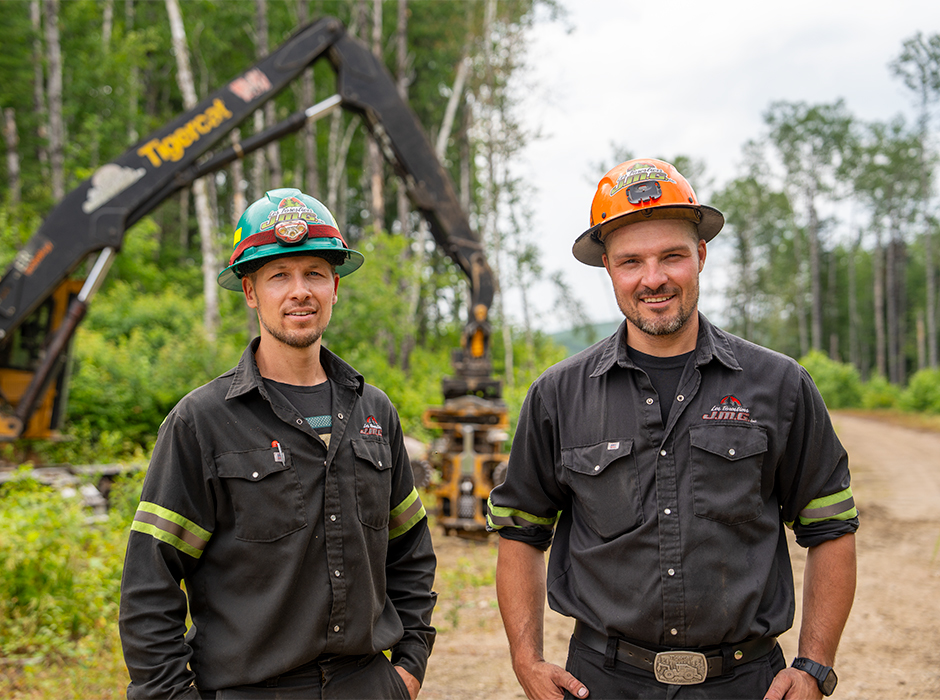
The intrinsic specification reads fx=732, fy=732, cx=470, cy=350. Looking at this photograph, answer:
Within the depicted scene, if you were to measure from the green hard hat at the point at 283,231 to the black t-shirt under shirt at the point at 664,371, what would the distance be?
1106 mm

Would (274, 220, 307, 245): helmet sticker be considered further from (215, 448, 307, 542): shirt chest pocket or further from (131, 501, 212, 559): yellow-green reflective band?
(131, 501, 212, 559): yellow-green reflective band

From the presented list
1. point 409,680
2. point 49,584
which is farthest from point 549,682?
point 49,584

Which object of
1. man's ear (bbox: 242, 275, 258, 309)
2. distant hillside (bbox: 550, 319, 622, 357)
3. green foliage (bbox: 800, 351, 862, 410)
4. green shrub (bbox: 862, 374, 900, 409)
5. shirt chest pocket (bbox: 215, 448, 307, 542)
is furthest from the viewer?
green foliage (bbox: 800, 351, 862, 410)

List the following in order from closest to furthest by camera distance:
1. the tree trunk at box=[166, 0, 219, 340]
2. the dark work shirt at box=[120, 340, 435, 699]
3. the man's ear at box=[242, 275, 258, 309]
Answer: the dark work shirt at box=[120, 340, 435, 699] → the man's ear at box=[242, 275, 258, 309] → the tree trunk at box=[166, 0, 219, 340]

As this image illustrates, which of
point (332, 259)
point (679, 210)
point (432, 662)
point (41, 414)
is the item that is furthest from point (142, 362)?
point (679, 210)

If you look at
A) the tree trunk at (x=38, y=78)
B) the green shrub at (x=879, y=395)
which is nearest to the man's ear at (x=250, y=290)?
the tree trunk at (x=38, y=78)

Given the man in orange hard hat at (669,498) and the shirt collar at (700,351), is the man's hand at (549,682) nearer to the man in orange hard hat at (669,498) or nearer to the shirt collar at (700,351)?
the man in orange hard hat at (669,498)

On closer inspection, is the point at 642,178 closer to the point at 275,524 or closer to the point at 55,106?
the point at 275,524

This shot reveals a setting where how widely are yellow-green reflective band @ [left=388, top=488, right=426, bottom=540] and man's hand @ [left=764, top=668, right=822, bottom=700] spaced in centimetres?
126

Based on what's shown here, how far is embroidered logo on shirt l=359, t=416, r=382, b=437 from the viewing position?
8.15 feet

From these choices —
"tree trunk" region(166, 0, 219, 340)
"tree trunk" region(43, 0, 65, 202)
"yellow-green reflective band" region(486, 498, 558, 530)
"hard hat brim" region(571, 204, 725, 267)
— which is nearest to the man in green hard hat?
"yellow-green reflective band" region(486, 498, 558, 530)

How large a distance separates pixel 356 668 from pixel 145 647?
2.08 ft

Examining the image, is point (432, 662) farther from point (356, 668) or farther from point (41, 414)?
point (41, 414)

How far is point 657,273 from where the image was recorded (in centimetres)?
236
